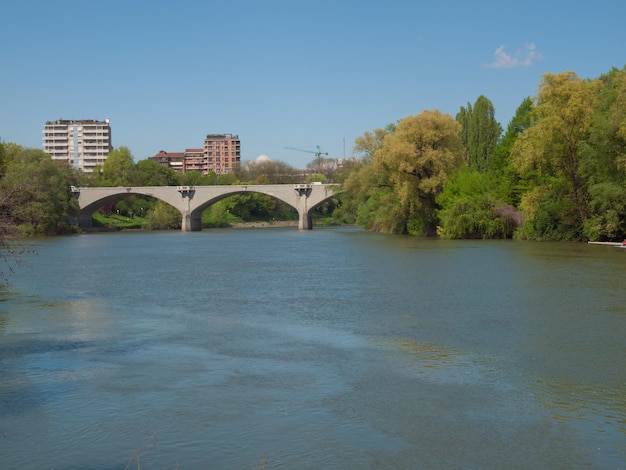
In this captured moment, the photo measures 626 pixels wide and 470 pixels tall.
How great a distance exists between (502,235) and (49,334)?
133ft

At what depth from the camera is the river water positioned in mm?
8734

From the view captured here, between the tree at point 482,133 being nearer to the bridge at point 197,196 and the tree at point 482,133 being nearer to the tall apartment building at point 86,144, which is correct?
the bridge at point 197,196

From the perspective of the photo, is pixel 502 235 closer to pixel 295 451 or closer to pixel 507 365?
pixel 507 365

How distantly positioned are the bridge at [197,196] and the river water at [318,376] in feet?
216

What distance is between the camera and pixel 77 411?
10.3 m

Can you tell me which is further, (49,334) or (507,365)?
(49,334)

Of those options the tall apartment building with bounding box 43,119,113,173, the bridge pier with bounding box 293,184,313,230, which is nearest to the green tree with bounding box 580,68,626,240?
the bridge pier with bounding box 293,184,313,230

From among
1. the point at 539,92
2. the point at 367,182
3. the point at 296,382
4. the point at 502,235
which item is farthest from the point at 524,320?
the point at 367,182

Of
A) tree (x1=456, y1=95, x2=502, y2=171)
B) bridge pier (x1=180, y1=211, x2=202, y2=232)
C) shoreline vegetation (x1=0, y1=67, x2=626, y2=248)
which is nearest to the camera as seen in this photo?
shoreline vegetation (x1=0, y1=67, x2=626, y2=248)

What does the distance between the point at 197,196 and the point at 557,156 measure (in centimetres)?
5694

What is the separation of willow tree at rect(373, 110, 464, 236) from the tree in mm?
16419

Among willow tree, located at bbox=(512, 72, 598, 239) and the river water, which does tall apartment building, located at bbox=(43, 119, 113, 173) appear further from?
the river water

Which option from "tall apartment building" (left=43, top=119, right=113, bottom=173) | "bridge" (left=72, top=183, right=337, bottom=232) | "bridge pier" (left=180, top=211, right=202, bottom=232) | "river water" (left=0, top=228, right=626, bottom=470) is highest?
"tall apartment building" (left=43, top=119, right=113, bottom=173)

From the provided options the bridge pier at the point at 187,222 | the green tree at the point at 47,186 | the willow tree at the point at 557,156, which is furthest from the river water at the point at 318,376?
the bridge pier at the point at 187,222
